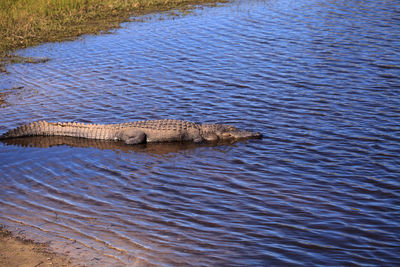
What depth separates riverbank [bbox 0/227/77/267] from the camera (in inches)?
171

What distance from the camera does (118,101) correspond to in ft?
31.7

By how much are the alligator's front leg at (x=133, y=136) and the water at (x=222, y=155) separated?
0.18 metres

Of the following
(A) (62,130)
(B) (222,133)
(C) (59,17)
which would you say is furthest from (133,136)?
(C) (59,17)

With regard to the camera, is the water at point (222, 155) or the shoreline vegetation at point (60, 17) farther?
the shoreline vegetation at point (60, 17)

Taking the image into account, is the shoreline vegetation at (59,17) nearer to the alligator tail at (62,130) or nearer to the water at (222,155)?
the water at (222,155)

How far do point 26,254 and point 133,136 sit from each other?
359cm

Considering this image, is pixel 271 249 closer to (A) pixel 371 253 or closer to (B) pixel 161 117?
(A) pixel 371 253

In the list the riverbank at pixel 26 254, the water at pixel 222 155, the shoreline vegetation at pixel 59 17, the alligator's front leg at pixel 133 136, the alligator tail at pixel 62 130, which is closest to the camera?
the riverbank at pixel 26 254

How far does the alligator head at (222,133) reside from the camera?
7746 mm

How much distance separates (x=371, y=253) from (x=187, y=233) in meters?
1.85

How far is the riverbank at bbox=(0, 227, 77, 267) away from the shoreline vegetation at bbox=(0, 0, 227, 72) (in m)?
8.79

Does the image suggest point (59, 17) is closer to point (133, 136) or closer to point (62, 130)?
point (62, 130)

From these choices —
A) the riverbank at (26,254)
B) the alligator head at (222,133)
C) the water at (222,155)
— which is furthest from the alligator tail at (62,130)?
the riverbank at (26,254)

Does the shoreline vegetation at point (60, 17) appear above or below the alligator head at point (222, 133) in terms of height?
above
